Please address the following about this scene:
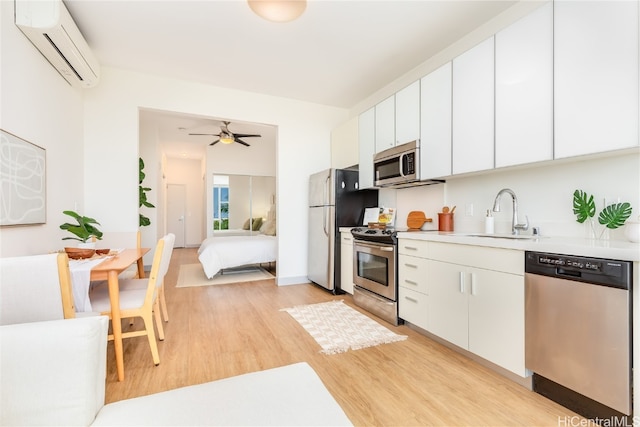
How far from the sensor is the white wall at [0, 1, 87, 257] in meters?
1.98

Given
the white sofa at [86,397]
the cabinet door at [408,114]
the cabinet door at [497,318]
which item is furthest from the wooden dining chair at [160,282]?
the cabinet door at [408,114]

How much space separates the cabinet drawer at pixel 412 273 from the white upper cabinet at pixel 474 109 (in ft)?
2.83

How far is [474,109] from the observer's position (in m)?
2.30

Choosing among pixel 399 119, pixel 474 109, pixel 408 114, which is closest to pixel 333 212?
pixel 399 119

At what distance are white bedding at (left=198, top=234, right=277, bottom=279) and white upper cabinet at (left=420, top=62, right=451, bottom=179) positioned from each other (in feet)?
9.71

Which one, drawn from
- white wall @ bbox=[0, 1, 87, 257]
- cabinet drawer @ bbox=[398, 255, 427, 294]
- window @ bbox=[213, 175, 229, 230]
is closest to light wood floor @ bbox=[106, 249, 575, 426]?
cabinet drawer @ bbox=[398, 255, 427, 294]

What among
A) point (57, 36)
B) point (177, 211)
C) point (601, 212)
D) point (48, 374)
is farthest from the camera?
point (177, 211)

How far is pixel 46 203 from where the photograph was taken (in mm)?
2500

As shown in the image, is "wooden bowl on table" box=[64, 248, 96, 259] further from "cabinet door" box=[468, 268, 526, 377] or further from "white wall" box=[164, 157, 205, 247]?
"white wall" box=[164, 157, 205, 247]

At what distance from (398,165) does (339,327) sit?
1.77 m

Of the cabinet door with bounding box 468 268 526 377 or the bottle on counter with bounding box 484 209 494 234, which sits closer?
the cabinet door with bounding box 468 268 526 377

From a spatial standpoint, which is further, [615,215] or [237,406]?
[615,215]

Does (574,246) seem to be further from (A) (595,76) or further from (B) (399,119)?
(B) (399,119)

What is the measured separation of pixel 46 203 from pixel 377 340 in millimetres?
3101
